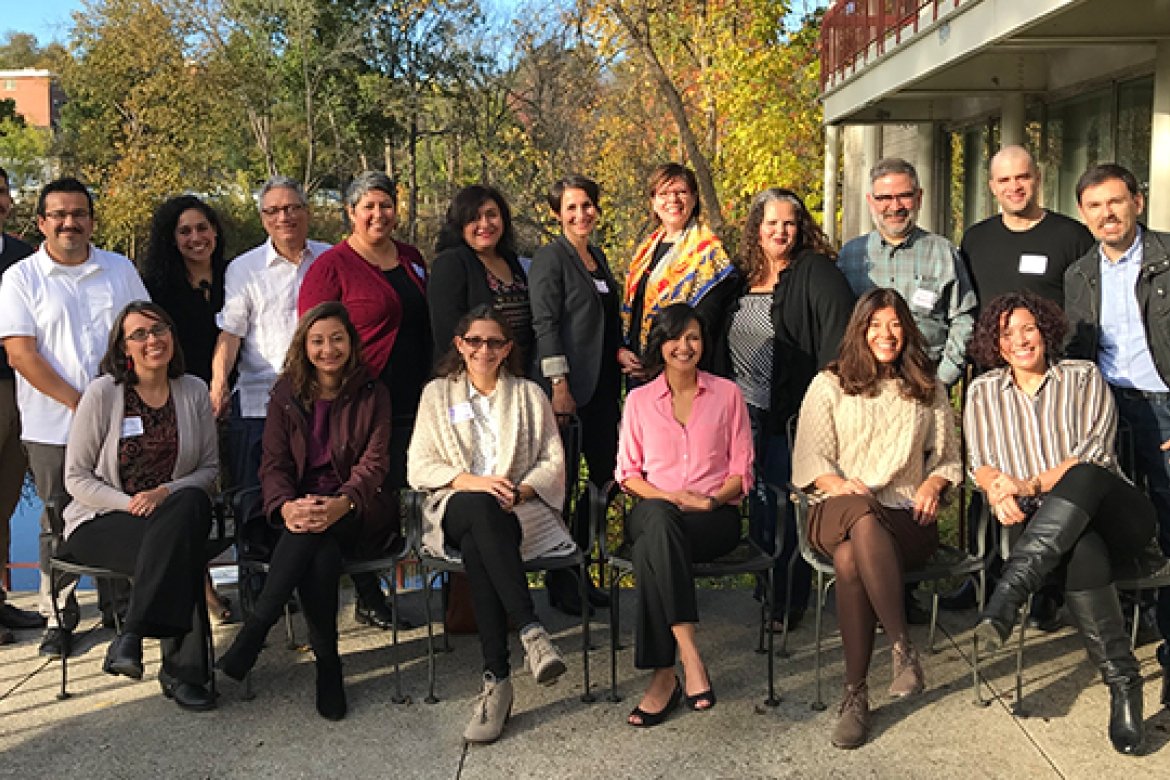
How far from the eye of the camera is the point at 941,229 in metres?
16.5

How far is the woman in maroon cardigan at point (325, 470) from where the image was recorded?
401 centimetres

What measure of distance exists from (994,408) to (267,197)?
295cm

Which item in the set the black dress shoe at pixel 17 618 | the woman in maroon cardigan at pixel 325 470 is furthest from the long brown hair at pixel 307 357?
the black dress shoe at pixel 17 618

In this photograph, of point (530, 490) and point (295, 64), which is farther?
point (295, 64)

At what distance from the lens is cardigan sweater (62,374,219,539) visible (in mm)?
4133

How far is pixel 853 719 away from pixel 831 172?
48.9 ft

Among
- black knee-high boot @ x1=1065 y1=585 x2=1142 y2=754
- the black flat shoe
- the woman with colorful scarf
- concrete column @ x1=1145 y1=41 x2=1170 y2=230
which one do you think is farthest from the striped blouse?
concrete column @ x1=1145 y1=41 x2=1170 y2=230

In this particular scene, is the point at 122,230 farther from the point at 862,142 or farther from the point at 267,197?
the point at 267,197

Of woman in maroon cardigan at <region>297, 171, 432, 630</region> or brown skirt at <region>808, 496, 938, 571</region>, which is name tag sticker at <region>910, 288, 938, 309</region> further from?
woman in maroon cardigan at <region>297, 171, 432, 630</region>

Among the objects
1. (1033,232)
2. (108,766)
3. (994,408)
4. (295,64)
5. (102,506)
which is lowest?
(108,766)

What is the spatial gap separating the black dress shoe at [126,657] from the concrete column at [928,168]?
46.2 ft

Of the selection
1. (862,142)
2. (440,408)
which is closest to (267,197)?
(440,408)

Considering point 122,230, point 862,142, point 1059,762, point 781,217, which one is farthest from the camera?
point 122,230

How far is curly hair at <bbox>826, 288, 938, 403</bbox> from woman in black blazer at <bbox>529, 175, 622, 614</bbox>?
1.08 meters
